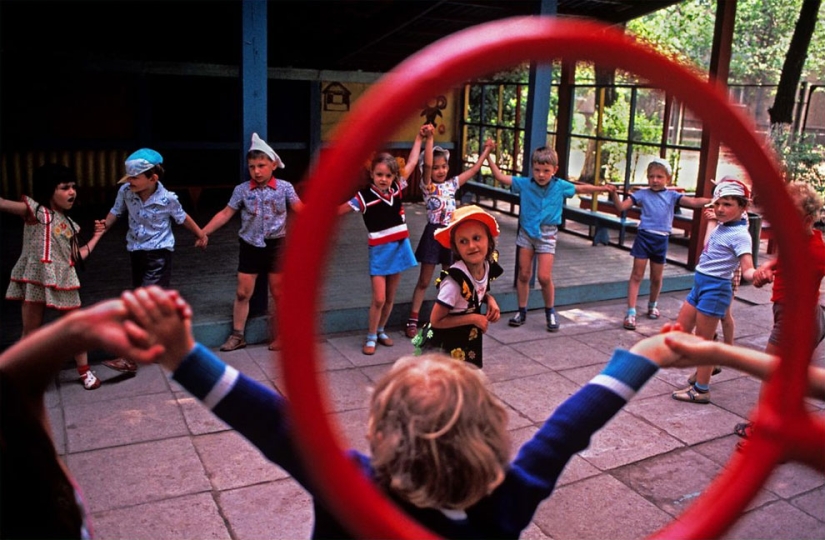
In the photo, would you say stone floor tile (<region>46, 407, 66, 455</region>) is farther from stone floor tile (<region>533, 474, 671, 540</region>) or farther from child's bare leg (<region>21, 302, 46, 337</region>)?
stone floor tile (<region>533, 474, 671, 540</region>)

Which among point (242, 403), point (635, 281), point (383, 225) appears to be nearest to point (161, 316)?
point (242, 403)

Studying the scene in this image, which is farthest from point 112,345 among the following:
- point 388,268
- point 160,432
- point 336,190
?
point 388,268

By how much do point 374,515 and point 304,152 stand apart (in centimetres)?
→ 1202

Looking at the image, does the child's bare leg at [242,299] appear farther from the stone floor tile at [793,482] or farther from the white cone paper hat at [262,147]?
the stone floor tile at [793,482]

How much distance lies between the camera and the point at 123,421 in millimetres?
4508

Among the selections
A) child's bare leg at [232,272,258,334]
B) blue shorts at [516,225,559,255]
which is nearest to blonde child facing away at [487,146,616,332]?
blue shorts at [516,225,559,255]

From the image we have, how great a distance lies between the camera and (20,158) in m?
10.2

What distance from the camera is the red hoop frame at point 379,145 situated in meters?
1.06

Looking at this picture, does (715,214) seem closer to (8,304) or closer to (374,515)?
(374,515)

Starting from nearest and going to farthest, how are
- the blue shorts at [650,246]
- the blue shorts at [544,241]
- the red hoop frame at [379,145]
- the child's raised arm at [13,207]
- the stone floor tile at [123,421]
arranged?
the red hoop frame at [379,145], the stone floor tile at [123,421], the child's raised arm at [13,207], the blue shorts at [544,241], the blue shorts at [650,246]

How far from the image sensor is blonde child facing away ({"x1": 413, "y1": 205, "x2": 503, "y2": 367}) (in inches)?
161

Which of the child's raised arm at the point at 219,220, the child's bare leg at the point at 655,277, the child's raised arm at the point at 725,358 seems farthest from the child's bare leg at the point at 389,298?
the child's raised arm at the point at 725,358

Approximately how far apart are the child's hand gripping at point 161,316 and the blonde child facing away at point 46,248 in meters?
3.78

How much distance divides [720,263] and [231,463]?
11.3 ft
